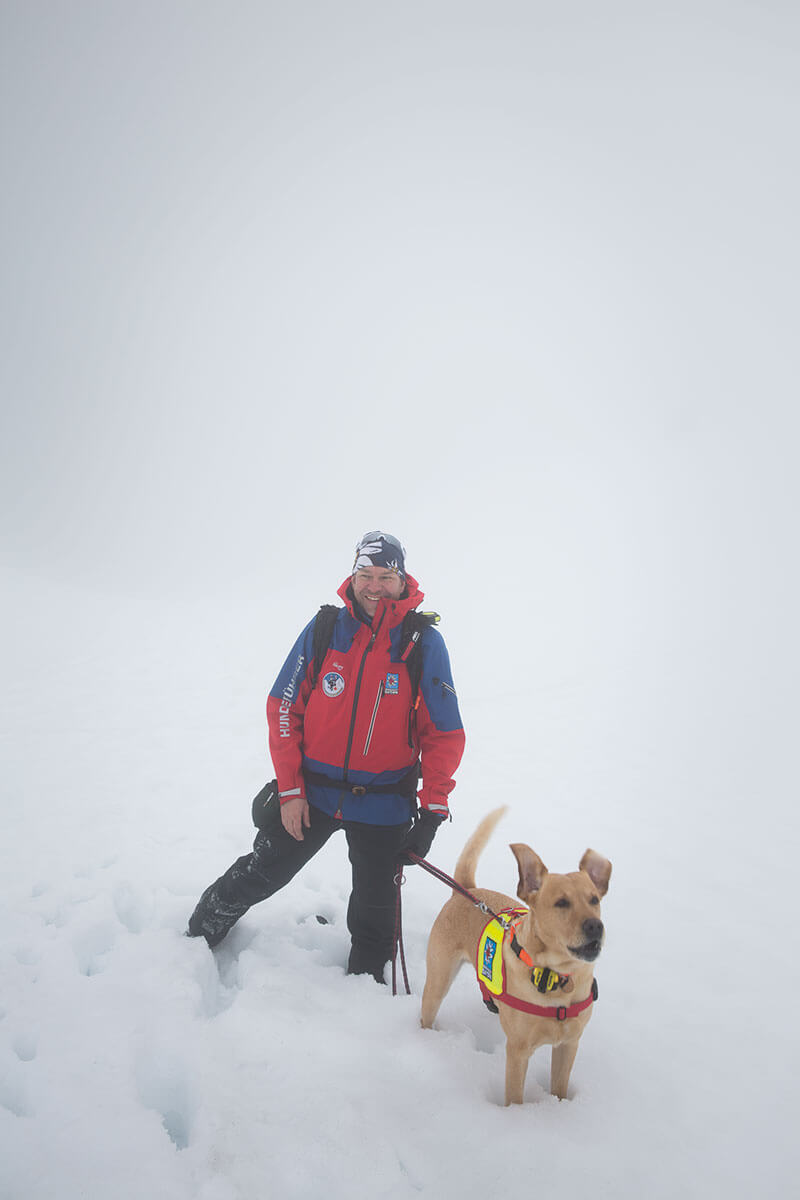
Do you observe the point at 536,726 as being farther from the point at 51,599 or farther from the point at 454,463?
the point at 454,463

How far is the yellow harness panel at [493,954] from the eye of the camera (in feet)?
7.89

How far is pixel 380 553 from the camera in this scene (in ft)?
10.3

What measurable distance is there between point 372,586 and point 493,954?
183cm

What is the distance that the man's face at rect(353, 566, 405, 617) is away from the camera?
3.08m

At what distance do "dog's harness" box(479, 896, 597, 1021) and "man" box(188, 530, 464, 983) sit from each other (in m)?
0.57

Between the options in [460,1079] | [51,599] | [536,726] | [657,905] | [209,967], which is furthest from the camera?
[51,599]

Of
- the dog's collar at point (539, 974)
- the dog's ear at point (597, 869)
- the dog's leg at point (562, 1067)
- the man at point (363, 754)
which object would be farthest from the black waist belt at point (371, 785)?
the dog's leg at point (562, 1067)

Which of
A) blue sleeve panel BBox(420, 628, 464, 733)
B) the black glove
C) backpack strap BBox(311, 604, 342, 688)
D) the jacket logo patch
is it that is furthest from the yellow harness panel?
backpack strap BBox(311, 604, 342, 688)

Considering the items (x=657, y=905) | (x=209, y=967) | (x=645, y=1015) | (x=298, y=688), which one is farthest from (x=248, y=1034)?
(x=657, y=905)

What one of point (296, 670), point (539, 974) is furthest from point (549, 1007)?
point (296, 670)

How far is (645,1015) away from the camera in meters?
3.14

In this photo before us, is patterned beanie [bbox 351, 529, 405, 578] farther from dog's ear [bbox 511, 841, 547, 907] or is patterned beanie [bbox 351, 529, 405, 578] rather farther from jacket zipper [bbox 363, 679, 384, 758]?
dog's ear [bbox 511, 841, 547, 907]

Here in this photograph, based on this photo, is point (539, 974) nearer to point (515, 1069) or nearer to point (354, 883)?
point (515, 1069)

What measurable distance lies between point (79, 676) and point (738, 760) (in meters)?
10.8
